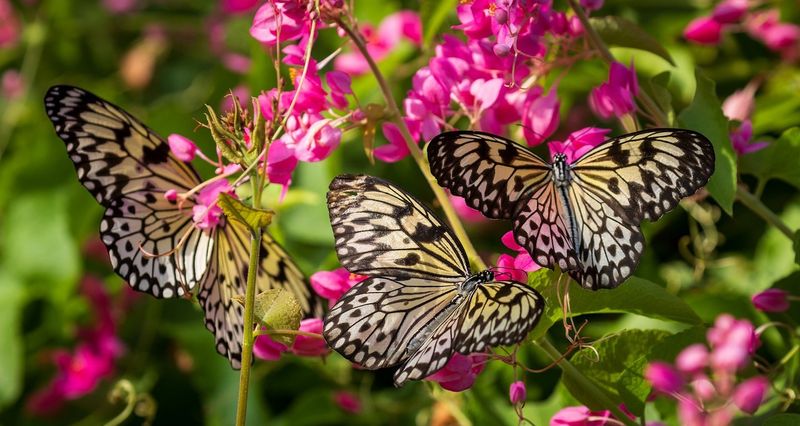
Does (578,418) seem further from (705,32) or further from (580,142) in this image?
(705,32)

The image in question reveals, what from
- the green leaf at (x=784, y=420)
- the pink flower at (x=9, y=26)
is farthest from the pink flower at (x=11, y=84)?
the green leaf at (x=784, y=420)

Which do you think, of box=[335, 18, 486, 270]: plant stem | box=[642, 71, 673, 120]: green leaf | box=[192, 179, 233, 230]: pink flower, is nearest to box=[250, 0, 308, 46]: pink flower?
box=[335, 18, 486, 270]: plant stem

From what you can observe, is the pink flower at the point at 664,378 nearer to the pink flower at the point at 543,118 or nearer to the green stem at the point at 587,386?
the green stem at the point at 587,386

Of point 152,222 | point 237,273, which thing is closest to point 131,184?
point 152,222

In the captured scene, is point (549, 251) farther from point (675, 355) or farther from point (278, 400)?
point (278, 400)

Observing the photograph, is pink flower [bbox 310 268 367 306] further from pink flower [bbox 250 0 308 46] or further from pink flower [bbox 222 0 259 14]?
pink flower [bbox 222 0 259 14]

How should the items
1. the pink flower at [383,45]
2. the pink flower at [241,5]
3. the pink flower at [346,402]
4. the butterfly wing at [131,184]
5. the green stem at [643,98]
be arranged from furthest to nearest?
the pink flower at [241,5] < the pink flower at [383,45] < the pink flower at [346,402] < the butterfly wing at [131,184] < the green stem at [643,98]

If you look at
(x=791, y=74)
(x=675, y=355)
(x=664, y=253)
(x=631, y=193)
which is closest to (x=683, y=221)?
(x=664, y=253)
